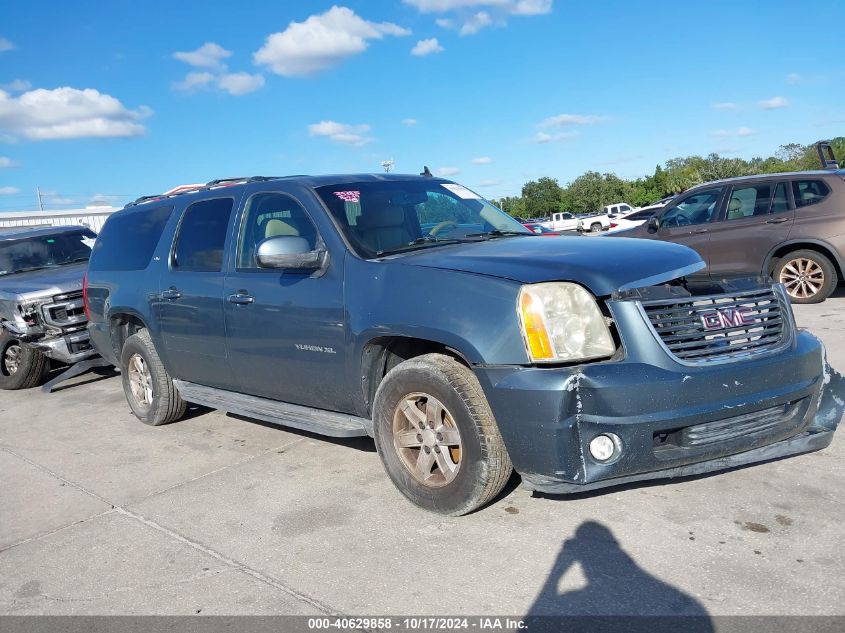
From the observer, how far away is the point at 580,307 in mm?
3316

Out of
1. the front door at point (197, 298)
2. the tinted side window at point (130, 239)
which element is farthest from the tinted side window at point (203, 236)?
the tinted side window at point (130, 239)

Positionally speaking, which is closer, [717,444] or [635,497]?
[717,444]

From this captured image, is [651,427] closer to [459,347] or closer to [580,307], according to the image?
[580,307]

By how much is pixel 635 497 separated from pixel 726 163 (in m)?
95.2

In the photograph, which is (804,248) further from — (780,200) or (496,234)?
(496,234)

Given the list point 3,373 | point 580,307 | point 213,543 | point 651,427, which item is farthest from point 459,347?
point 3,373

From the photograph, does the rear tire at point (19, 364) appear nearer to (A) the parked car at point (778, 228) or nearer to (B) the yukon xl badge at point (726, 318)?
(B) the yukon xl badge at point (726, 318)

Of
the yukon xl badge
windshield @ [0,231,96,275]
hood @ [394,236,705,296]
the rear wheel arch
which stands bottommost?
the rear wheel arch

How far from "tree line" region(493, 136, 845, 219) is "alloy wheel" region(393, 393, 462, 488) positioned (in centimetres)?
8118

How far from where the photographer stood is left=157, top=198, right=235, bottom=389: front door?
5035 millimetres

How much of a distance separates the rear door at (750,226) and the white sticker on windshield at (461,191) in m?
5.24

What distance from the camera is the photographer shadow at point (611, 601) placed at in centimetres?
272

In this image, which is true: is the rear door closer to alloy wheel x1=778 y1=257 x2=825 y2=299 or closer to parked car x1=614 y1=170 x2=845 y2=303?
parked car x1=614 y1=170 x2=845 y2=303

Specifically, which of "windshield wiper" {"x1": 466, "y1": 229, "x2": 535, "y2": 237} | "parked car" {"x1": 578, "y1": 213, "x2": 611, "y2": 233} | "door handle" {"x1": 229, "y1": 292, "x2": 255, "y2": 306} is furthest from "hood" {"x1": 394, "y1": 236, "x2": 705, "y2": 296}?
"parked car" {"x1": 578, "y1": 213, "x2": 611, "y2": 233}
